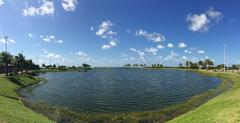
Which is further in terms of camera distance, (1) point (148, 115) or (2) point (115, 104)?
(2) point (115, 104)

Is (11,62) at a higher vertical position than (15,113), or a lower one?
higher

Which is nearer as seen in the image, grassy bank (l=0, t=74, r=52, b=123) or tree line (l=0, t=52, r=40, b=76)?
grassy bank (l=0, t=74, r=52, b=123)

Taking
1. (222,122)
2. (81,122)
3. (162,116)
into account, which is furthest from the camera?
(162,116)

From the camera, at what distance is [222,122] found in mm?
22953

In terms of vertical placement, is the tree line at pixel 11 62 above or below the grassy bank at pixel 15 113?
above

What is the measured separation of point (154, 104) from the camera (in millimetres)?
49031

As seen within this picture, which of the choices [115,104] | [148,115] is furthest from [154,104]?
Answer: [148,115]

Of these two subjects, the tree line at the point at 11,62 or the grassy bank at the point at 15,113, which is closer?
the grassy bank at the point at 15,113

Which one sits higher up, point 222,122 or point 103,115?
point 222,122

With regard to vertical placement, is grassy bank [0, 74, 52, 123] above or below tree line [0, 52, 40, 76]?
below

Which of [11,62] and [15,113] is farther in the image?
[11,62]

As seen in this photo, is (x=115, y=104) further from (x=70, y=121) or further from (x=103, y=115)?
(x=70, y=121)

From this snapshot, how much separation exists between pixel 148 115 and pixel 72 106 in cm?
1658

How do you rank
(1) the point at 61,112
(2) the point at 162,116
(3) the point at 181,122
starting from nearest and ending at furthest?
(3) the point at 181,122, (2) the point at 162,116, (1) the point at 61,112
